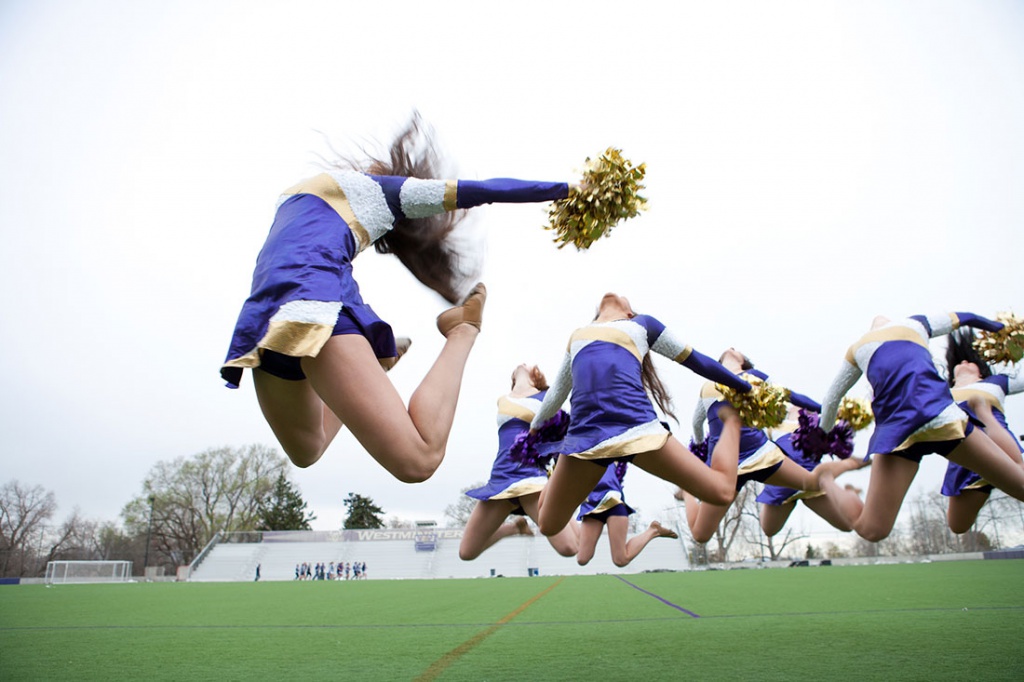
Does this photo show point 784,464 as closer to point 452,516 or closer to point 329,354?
point 329,354

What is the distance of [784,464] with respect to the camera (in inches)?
221

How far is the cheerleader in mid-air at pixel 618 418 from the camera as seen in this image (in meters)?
3.74

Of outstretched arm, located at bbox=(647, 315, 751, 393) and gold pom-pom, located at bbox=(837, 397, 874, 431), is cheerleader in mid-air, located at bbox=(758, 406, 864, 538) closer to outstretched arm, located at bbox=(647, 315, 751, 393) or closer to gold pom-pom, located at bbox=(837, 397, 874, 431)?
gold pom-pom, located at bbox=(837, 397, 874, 431)

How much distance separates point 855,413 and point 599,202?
392cm

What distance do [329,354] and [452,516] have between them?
48110 millimetres

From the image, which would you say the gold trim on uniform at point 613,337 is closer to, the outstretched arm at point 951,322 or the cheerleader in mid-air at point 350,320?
the cheerleader in mid-air at point 350,320

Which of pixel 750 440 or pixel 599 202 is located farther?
pixel 750 440

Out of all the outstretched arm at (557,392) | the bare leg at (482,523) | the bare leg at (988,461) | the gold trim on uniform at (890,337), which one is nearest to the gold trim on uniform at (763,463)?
the gold trim on uniform at (890,337)

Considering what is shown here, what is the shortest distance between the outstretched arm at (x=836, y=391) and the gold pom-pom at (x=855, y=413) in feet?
0.63

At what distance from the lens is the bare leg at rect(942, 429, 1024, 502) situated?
4324mm

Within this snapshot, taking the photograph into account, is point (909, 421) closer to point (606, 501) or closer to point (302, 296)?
point (606, 501)

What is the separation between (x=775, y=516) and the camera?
658cm

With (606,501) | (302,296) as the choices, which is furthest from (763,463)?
(302,296)

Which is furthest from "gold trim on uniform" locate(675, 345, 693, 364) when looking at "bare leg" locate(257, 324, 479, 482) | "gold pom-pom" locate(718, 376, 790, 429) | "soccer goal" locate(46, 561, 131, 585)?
"soccer goal" locate(46, 561, 131, 585)
